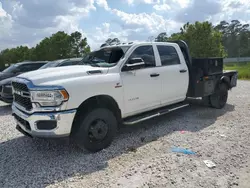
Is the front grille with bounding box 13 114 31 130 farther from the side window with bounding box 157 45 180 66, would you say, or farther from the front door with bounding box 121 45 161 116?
the side window with bounding box 157 45 180 66

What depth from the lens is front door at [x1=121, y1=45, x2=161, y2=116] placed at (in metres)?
4.55

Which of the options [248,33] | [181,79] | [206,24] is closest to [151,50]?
[181,79]

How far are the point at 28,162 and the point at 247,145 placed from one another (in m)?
4.01

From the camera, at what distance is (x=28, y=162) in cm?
395

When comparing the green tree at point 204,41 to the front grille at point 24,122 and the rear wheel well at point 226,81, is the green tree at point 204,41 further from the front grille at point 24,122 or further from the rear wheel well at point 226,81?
the front grille at point 24,122

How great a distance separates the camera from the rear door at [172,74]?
539 cm

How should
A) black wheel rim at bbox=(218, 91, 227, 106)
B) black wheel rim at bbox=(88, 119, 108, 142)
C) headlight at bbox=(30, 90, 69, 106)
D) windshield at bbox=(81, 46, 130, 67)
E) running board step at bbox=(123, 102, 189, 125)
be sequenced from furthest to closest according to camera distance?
1. black wheel rim at bbox=(218, 91, 227, 106)
2. windshield at bbox=(81, 46, 130, 67)
3. running board step at bbox=(123, 102, 189, 125)
4. black wheel rim at bbox=(88, 119, 108, 142)
5. headlight at bbox=(30, 90, 69, 106)

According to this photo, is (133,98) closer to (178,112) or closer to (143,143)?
(143,143)

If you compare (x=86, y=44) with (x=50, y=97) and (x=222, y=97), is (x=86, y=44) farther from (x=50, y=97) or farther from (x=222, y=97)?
(x=50, y=97)

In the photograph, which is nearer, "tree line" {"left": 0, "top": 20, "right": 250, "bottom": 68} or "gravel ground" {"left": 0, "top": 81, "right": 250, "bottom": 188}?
"gravel ground" {"left": 0, "top": 81, "right": 250, "bottom": 188}

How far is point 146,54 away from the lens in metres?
5.14

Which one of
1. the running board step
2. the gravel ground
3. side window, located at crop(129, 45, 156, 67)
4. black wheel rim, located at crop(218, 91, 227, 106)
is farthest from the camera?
black wheel rim, located at crop(218, 91, 227, 106)

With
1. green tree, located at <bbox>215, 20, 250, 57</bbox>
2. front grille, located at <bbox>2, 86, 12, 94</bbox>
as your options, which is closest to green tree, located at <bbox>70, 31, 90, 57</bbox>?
front grille, located at <bbox>2, 86, 12, 94</bbox>

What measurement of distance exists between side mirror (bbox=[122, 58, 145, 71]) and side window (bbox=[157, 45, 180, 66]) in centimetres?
95
